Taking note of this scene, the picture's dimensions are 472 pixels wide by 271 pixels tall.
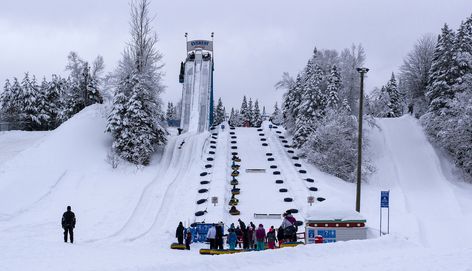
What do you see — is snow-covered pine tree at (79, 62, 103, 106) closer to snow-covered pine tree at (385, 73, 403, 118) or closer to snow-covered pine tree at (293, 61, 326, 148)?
snow-covered pine tree at (293, 61, 326, 148)

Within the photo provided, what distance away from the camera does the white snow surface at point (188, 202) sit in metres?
14.1

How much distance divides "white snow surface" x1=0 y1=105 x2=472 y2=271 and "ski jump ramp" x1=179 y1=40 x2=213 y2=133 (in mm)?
5846

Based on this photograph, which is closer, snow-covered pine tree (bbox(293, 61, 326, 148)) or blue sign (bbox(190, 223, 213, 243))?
blue sign (bbox(190, 223, 213, 243))

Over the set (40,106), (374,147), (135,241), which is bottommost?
(135,241)

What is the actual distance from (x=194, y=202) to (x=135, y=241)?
7302 millimetres

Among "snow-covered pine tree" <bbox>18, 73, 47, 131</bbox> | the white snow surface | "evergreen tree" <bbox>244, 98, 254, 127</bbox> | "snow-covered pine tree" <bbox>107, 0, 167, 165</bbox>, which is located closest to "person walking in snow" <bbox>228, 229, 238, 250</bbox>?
the white snow surface

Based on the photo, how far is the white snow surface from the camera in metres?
14.1

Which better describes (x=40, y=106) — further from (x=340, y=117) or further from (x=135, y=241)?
(x=135, y=241)

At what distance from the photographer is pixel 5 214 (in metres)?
23.7

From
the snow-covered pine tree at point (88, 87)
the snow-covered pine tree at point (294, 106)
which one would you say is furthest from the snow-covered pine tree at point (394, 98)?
the snow-covered pine tree at point (88, 87)

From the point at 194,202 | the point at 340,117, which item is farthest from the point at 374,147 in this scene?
the point at 194,202

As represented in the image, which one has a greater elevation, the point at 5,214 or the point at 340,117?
the point at 340,117

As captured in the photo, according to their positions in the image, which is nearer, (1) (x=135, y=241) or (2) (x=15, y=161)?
(1) (x=135, y=241)

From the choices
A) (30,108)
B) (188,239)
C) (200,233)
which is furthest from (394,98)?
(188,239)
